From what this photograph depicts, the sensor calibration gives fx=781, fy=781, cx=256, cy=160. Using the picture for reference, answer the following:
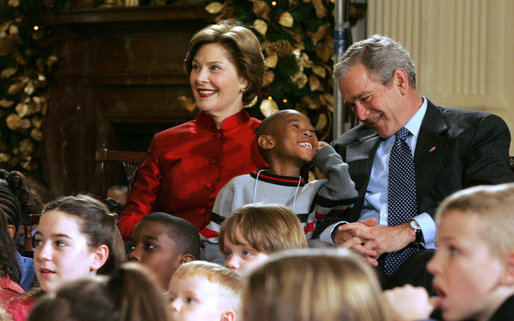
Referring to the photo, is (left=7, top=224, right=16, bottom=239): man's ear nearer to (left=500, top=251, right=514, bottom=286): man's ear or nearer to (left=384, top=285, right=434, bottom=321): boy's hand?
(left=384, top=285, right=434, bottom=321): boy's hand

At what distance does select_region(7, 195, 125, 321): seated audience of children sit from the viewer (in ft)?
7.43

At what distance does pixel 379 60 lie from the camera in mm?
2850

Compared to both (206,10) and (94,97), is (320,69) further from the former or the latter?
(94,97)

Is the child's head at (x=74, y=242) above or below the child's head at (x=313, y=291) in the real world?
below

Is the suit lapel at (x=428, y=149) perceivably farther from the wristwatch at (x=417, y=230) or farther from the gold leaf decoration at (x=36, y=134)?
the gold leaf decoration at (x=36, y=134)

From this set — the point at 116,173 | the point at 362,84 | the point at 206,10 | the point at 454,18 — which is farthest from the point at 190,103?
the point at 362,84

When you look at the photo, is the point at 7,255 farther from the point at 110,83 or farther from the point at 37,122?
the point at 37,122

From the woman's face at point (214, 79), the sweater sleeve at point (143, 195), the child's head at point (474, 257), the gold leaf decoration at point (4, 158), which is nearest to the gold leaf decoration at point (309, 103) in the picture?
the woman's face at point (214, 79)

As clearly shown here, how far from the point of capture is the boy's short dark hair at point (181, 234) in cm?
259

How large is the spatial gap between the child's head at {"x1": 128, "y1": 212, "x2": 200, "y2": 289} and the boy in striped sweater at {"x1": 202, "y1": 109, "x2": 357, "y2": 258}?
131 mm

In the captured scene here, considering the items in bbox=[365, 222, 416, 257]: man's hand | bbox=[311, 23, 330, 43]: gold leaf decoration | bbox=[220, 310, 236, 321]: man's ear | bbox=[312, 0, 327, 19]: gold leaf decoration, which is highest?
bbox=[312, 0, 327, 19]: gold leaf decoration

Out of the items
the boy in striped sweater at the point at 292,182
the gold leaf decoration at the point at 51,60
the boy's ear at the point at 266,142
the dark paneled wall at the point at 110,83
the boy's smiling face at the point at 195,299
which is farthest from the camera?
the gold leaf decoration at the point at 51,60

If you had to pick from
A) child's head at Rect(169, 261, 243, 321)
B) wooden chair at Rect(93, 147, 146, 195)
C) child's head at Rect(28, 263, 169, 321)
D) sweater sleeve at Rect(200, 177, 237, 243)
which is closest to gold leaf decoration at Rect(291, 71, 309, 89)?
wooden chair at Rect(93, 147, 146, 195)

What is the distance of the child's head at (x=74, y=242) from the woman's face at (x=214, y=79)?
0.70 metres
